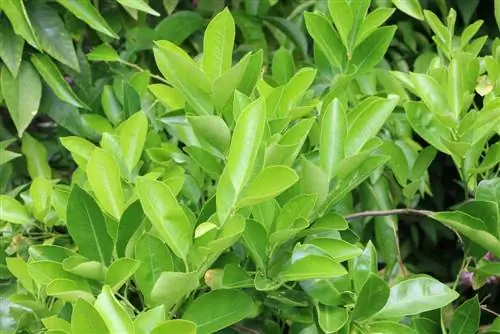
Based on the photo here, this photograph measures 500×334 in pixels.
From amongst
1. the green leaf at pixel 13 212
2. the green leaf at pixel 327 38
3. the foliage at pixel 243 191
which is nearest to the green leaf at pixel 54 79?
the foliage at pixel 243 191

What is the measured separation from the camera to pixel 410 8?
3.33 ft

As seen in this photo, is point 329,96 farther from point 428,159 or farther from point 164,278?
point 164,278

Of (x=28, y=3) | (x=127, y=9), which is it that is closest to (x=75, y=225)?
(x=28, y=3)

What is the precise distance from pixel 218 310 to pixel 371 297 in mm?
133

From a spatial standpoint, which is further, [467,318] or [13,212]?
[13,212]

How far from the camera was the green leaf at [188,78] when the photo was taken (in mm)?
644

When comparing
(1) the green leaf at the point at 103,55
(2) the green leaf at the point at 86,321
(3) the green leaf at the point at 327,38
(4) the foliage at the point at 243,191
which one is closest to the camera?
(2) the green leaf at the point at 86,321

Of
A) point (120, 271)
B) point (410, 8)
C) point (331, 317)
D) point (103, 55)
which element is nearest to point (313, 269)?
point (331, 317)

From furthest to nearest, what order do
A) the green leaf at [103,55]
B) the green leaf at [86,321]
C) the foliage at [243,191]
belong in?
1. the green leaf at [103,55]
2. the foliage at [243,191]
3. the green leaf at [86,321]

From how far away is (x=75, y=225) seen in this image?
617mm

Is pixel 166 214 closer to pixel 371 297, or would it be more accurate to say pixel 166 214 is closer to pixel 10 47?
pixel 371 297

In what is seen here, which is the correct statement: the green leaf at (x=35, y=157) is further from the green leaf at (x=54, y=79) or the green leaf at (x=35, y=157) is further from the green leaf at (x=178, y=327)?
the green leaf at (x=178, y=327)

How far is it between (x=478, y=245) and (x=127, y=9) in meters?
0.78

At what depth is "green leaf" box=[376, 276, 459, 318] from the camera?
0.62 meters
